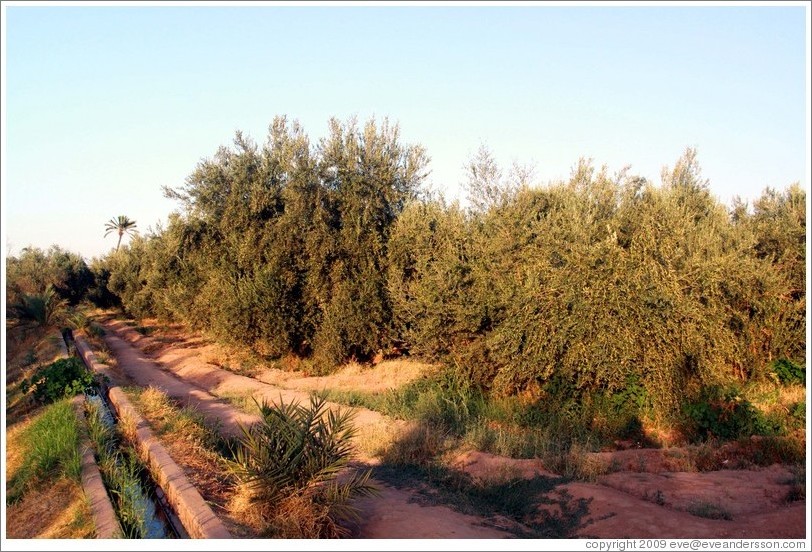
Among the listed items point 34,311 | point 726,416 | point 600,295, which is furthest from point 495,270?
point 34,311

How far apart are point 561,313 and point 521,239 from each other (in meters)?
2.50

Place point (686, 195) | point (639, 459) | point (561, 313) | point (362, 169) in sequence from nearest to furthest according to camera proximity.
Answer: point (639, 459) → point (561, 313) → point (686, 195) → point (362, 169)

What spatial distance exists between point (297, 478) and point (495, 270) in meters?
8.87

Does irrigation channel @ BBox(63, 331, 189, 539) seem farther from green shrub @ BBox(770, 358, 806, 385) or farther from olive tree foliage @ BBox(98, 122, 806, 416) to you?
green shrub @ BBox(770, 358, 806, 385)

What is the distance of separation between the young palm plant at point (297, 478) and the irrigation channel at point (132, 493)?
0.85 metres

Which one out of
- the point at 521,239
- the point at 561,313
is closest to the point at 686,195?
the point at 521,239

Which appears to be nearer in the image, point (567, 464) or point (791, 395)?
point (567, 464)

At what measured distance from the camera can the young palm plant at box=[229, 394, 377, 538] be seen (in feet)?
20.5

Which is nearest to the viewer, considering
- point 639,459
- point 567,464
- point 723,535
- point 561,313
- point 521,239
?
point 723,535

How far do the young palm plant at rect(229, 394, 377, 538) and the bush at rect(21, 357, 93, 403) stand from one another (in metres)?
7.05

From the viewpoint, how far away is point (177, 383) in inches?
717

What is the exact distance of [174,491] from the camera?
707 centimetres

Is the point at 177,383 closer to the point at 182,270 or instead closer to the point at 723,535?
the point at 182,270

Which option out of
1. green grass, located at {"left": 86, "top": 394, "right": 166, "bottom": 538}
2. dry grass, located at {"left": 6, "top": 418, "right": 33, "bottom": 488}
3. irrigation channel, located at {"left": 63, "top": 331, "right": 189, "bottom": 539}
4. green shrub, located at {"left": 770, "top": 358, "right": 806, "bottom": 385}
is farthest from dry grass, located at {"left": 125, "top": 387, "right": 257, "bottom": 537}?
green shrub, located at {"left": 770, "top": 358, "right": 806, "bottom": 385}
